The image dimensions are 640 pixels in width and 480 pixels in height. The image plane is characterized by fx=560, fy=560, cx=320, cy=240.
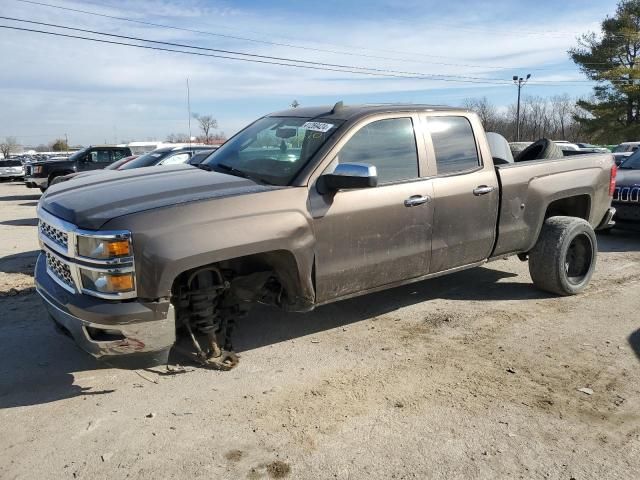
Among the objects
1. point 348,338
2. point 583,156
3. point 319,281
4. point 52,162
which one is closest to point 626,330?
point 583,156

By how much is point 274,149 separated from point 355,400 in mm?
2051

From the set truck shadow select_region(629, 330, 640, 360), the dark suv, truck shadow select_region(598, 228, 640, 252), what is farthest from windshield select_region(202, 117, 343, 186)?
the dark suv

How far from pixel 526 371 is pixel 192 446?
2.40 metres

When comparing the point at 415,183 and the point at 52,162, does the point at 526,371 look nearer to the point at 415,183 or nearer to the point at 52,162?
the point at 415,183

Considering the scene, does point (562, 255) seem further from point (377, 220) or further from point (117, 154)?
point (117, 154)

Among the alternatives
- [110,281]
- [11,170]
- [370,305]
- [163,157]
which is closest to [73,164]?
[163,157]

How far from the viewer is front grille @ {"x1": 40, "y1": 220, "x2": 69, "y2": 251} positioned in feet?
11.1

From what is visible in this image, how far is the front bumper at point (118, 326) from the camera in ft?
10.5

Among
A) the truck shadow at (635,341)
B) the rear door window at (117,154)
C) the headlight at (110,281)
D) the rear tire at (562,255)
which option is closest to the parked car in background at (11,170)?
the rear door window at (117,154)

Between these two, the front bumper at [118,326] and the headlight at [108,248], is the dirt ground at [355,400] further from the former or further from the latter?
the headlight at [108,248]

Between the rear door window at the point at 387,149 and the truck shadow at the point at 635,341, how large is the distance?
2194 millimetres

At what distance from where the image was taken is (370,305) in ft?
18.0

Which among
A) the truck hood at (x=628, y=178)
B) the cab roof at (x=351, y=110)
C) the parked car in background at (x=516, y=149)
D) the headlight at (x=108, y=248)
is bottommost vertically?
the truck hood at (x=628, y=178)

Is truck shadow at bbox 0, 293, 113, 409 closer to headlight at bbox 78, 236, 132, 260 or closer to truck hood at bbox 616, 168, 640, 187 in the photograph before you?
headlight at bbox 78, 236, 132, 260
